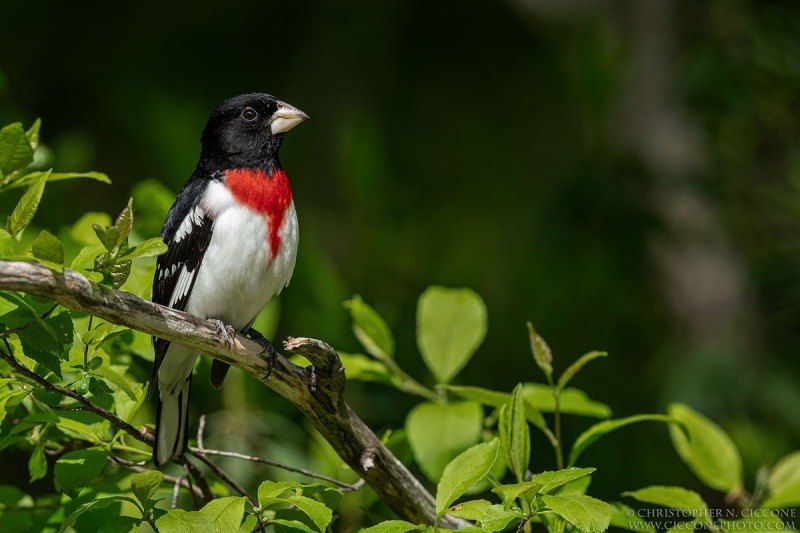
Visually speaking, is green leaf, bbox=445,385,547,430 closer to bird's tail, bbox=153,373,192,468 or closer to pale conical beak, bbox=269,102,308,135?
bird's tail, bbox=153,373,192,468

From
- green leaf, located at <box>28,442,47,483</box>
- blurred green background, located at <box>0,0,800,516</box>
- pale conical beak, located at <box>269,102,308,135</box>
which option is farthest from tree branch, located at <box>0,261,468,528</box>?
blurred green background, located at <box>0,0,800,516</box>

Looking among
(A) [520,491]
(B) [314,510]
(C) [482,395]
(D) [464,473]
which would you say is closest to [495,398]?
(C) [482,395]

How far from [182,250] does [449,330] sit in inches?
41.6

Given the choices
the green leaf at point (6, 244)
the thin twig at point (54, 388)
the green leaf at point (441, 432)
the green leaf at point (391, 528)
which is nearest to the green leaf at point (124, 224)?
the green leaf at point (6, 244)

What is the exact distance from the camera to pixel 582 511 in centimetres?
190

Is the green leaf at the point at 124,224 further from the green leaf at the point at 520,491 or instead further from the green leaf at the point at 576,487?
the green leaf at the point at 576,487

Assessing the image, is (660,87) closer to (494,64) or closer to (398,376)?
(494,64)

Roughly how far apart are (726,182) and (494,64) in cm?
265

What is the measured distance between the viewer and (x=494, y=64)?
23.9ft

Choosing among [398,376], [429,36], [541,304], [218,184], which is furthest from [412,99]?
[398,376]

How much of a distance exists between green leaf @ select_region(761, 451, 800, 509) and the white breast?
5.74 ft

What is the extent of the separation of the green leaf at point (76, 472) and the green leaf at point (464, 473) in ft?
2.73

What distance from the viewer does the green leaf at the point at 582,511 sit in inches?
73.4

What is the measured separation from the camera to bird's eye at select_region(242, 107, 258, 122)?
3732mm
